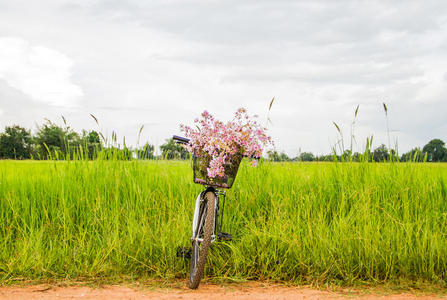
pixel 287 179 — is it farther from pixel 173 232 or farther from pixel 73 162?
pixel 73 162

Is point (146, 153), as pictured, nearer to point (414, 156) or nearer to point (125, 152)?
point (125, 152)

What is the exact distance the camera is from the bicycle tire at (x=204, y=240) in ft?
12.0

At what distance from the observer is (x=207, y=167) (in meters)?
3.83

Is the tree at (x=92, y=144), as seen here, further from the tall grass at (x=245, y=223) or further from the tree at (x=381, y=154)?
the tree at (x=381, y=154)

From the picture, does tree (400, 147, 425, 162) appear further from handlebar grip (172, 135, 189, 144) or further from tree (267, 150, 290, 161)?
handlebar grip (172, 135, 189, 144)

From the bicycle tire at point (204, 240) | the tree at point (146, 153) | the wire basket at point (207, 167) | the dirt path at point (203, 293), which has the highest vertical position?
the tree at point (146, 153)

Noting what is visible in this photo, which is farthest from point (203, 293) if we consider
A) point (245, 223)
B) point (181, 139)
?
point (181, 139)

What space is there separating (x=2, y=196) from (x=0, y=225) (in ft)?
2.04

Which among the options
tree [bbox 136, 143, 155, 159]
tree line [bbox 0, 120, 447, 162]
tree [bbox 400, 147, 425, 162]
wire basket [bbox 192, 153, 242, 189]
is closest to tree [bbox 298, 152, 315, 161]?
tree line [bbox 0, 120, 447, 162]

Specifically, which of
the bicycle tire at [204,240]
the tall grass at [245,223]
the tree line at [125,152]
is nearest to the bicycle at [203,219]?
the bicycle tire at [204,240]

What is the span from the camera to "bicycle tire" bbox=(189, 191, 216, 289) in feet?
12.0

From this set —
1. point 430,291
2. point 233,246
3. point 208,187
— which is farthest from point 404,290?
point 208,187

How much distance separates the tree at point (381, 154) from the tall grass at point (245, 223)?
0.17 metres

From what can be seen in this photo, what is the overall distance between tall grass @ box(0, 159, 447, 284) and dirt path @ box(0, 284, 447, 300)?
8.6 inches
